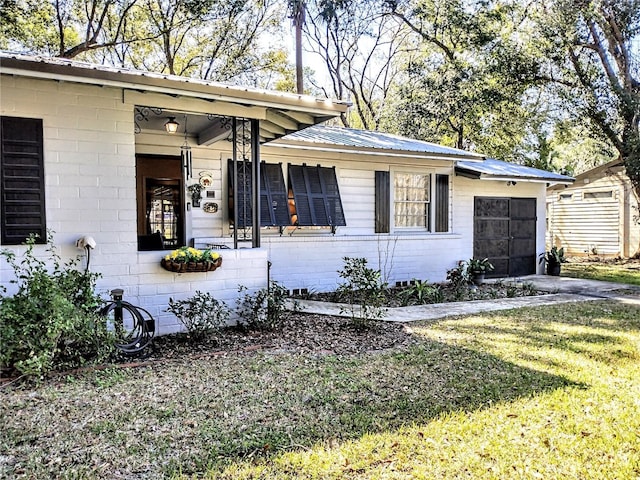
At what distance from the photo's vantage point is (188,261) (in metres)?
5.25

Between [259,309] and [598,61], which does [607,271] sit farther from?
[259,309]

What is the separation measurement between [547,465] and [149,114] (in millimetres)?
6015

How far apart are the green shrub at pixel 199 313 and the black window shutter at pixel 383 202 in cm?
505

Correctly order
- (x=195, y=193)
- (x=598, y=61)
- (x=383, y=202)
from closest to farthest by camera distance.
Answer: (x=195, y=193) → (x=383, y=202) → (x=598, y=61)

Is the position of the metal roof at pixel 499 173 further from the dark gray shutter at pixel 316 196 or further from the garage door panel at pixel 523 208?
the dark gray shutter at pixel 316 196

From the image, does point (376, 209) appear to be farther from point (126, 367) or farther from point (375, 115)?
point (375, 115)

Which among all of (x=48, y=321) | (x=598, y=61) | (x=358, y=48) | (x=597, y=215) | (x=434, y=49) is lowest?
(x=48, y=321)

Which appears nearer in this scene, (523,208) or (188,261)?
(188,261)

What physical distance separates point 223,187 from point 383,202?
346cm

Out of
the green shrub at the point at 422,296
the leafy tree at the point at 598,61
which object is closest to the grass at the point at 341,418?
the green shrub at the point at 422,296

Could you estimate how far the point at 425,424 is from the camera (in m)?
3.18

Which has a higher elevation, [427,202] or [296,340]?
[427,202]

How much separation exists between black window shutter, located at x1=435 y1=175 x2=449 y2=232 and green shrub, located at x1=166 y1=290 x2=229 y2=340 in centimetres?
655

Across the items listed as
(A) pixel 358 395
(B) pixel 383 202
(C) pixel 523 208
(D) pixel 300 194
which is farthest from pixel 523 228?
(A) pixel 358 395
